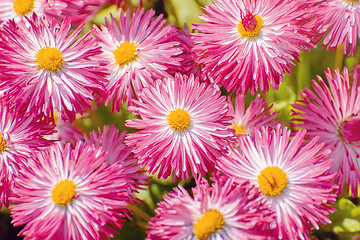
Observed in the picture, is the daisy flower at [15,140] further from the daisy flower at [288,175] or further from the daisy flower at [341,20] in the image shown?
the daisy flower at [341,20]

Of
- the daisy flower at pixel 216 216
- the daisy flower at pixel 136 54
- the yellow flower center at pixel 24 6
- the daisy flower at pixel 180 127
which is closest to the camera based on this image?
the daisy flower at pixel 216 216

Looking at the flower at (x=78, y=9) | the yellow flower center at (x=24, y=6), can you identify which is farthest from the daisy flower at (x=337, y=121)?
the yellow flower center at (x=24, y=6)

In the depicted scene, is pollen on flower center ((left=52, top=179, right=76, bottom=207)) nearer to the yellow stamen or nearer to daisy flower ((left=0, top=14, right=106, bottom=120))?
daisy flower ((left=0, top=14, right=106, bottom=120))

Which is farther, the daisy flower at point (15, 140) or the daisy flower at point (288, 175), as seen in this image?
the daisy flower at point (15, 140)

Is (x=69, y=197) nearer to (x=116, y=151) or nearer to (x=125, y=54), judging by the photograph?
(x=116, y=151)

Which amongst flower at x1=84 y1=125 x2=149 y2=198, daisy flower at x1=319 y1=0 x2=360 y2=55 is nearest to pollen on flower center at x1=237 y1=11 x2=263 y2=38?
daisy flower at x1=319 y1=0 x2=360 y2=55

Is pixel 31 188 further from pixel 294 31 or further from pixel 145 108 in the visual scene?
pixel 294 31
